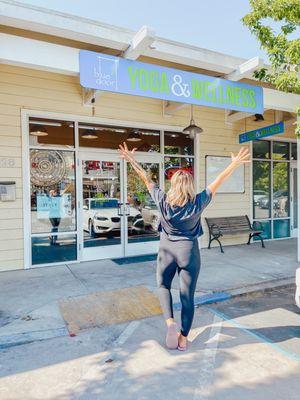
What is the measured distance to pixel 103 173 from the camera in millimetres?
6586

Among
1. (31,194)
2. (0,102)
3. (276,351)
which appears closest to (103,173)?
(31,194)

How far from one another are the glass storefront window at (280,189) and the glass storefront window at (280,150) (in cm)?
18

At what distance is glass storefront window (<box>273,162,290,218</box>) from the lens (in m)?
8.91

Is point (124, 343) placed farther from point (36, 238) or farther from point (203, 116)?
point (203, 116)

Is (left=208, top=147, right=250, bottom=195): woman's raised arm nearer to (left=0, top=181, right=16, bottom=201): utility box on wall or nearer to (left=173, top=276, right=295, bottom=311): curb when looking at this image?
(left=173, top=276, right=295, bottom=311): curb

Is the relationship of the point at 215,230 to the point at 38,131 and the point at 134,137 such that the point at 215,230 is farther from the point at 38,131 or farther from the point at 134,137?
the point at 38,131

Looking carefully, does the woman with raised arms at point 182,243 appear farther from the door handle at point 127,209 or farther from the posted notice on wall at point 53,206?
the door handle at point 127,209

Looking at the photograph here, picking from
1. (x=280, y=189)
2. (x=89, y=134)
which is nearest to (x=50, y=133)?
(x=89, y=134)

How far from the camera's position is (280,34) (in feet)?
16.6

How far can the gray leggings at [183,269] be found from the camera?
9.47ft

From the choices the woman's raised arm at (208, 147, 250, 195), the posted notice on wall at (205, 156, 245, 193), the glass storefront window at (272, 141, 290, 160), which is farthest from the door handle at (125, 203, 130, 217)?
the glass storefront window at (272, 141, 290, 160)

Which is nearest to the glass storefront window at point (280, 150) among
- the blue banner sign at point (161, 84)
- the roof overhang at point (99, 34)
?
the blue banner sign at point (161, 84)

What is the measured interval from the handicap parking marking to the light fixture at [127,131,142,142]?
13.5 ft

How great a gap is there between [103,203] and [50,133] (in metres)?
1.76
